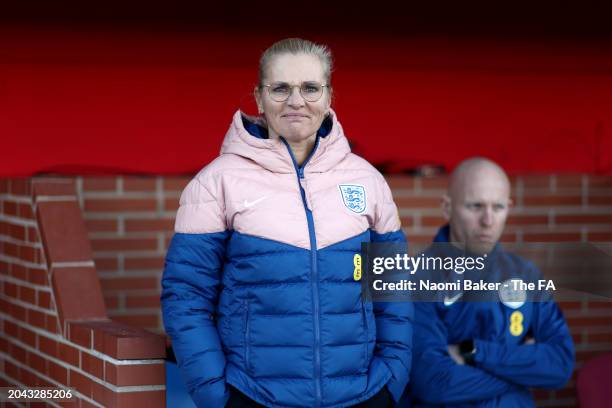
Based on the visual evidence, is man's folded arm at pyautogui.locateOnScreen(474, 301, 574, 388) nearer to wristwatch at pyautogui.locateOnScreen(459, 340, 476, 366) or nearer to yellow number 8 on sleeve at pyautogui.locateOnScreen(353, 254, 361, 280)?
wristwatch at pyautogui.locateOnScreen(459, 340, 476, 366)

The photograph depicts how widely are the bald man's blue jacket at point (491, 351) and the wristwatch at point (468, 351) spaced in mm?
20

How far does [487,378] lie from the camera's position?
4094 millimetres

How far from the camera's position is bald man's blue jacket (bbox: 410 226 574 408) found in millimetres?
4082

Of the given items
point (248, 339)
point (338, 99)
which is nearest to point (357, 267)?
point (248, 339)

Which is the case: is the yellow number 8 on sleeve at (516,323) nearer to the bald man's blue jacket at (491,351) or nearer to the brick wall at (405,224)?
the bald man's blue jacket at (491,351)

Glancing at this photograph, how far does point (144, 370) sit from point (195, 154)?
1831mm

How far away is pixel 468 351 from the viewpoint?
415 cm

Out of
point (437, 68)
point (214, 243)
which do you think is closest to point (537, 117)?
point (437, 68)

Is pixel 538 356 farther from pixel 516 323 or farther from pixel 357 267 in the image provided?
pixel 357 267

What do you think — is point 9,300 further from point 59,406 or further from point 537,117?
point 537,117

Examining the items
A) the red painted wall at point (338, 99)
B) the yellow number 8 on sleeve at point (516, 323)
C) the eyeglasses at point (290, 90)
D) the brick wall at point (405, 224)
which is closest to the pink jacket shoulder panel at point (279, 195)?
the eyeglasses at point (290, 90)

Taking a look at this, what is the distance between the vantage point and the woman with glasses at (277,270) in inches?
128

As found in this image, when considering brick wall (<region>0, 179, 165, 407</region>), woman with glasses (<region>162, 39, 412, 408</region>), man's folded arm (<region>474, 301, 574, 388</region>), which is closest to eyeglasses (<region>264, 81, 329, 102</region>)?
woman with glasses (<region>162, 39, 412, 408</region>)

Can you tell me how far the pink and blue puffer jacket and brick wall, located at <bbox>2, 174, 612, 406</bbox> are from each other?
5.87ft
